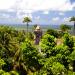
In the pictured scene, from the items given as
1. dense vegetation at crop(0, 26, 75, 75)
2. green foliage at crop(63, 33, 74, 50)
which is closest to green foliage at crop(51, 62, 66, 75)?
dense vegetation at crop(0, 26, 75, 75)

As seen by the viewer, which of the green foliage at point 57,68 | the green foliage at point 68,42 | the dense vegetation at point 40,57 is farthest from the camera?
the green foliage at point 68,42

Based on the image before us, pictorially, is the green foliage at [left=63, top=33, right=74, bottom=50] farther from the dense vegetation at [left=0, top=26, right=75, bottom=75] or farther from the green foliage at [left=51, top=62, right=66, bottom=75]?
the green foliage at [left=51, top=62, right=66, bottom=75]

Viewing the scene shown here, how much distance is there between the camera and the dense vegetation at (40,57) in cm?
3969

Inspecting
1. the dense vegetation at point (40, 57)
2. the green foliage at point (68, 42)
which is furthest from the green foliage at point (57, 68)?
the green foliage at point (68, 42)

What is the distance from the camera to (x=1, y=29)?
5331 centimetres

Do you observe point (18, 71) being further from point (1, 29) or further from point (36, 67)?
point (1, 29)

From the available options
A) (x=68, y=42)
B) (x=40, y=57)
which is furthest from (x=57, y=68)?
(x=68, y=42)

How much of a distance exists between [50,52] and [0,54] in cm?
1070

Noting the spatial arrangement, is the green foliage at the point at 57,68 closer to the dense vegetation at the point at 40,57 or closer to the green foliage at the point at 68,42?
the dense vegetation at the point at 40,57

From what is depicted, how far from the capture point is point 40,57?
4259 cm

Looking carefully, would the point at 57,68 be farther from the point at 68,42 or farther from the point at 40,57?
the point at 68,42

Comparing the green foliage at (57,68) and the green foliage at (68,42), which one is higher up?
the green foliage at (68,42)

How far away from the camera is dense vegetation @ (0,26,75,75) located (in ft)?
130

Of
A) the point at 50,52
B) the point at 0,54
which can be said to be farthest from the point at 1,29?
the point at 50,52
